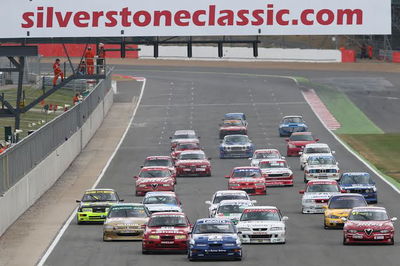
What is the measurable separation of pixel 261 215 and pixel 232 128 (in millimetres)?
43591

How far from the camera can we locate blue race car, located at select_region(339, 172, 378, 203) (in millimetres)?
50312

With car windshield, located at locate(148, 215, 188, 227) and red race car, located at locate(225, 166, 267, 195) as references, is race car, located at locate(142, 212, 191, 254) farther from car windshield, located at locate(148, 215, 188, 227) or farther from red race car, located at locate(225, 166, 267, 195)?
red race car, located at locate(225, 166, 267, 195)

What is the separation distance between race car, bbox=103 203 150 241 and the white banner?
1030 centimetres

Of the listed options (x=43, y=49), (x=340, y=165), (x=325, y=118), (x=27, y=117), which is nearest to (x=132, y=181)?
(x=340, y=165)

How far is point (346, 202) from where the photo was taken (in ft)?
138

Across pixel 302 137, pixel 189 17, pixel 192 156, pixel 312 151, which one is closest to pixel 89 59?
pixel 192 156

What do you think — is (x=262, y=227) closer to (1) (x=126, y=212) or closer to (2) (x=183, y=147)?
(1) (x=126, y=212)

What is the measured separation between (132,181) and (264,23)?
56.4ft

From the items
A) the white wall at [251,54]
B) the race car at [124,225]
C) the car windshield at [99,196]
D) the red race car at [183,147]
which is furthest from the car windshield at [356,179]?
the white wall at [251,54]

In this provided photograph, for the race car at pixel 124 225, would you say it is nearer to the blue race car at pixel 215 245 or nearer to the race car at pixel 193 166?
the blue race car at pixel 215 245

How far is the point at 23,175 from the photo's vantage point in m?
50.1

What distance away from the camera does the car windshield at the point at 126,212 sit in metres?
39.4

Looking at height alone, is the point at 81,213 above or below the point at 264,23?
below

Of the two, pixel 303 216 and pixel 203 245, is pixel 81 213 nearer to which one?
pixel 303 216
